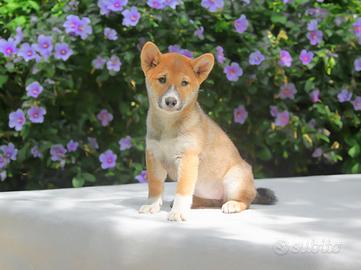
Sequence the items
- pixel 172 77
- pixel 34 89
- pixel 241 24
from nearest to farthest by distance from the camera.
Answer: pixel 172 77 < pixel 34 89 < pixel 241 24

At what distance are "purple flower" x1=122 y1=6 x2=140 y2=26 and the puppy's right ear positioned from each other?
137 centimetres

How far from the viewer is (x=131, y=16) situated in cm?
400

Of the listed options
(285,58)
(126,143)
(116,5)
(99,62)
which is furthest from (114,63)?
(285,58)

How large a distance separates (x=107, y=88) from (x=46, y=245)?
167 centimetres

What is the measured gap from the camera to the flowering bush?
408 cm

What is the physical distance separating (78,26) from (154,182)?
151 cm

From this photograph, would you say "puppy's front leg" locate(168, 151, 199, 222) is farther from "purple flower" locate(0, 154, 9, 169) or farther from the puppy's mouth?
"purple flower" locate(0, 154, 9, 169)

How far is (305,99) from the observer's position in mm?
4508

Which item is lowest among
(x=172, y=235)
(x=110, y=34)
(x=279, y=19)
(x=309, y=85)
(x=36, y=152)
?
(x=172, y=235)

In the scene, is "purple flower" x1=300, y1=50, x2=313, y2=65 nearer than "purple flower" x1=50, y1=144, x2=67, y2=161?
No

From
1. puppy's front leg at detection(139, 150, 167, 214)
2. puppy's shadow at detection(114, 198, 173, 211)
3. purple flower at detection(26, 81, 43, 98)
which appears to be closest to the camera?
puppy's front leg at detection(139, 150, 167, 214)

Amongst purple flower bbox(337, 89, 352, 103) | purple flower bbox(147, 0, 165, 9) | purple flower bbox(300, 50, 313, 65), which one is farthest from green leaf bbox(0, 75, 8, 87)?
purple flower bbox(337, 89, 352, 103)

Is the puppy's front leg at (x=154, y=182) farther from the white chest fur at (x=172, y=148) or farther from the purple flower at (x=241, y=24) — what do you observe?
the purple flower at (x=241, y=24)

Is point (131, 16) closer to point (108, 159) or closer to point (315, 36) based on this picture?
point (108, 159)
